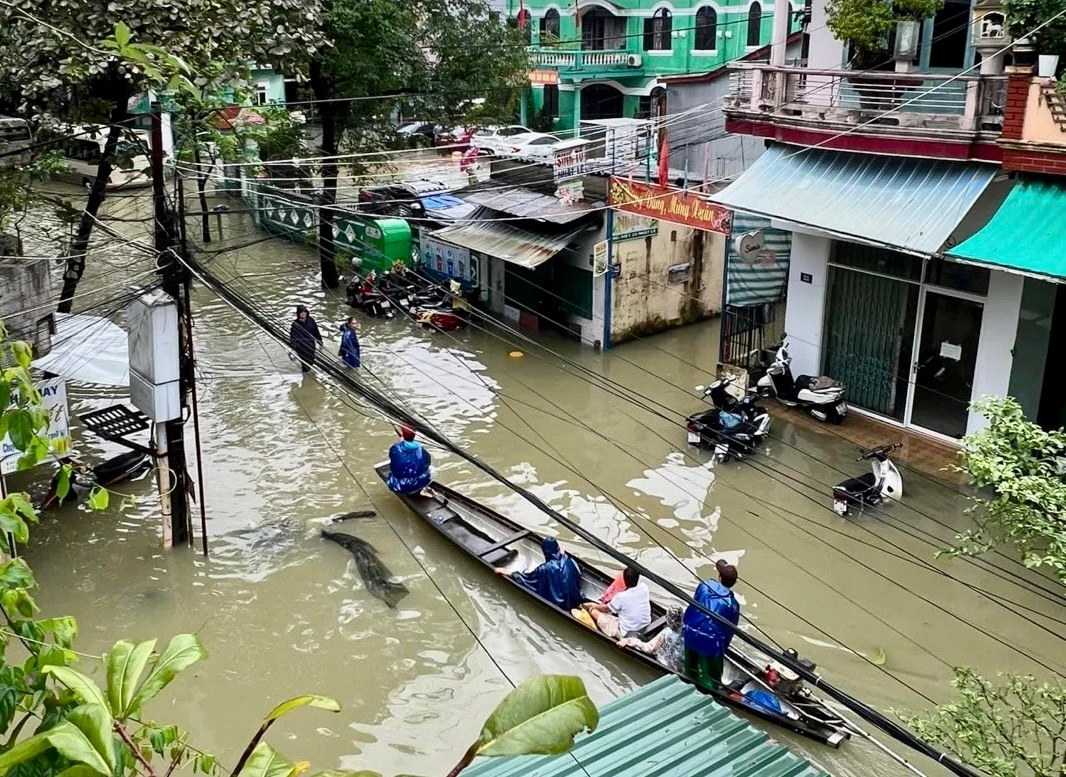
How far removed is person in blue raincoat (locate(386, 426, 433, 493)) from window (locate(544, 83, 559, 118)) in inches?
1157

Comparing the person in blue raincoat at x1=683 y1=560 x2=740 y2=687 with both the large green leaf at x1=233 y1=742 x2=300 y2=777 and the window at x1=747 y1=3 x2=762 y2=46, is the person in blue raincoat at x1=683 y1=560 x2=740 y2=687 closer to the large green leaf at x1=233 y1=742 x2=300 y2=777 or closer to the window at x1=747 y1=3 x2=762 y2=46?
the large green leaf at x1=233 y1=742 x2=300 y2=777

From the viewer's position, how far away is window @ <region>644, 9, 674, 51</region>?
37.1 m

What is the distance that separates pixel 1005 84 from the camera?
12703mm

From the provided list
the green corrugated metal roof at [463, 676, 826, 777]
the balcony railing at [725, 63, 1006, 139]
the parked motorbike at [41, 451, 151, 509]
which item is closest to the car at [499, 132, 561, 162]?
the balcony railing at [725, 63, 1006, 139]

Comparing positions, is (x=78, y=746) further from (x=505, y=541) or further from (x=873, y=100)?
(x=873, y=100)

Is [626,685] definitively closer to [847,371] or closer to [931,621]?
[931,621]

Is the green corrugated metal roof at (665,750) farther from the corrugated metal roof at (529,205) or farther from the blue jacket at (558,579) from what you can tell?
the corrugated metal roof at (529,205)

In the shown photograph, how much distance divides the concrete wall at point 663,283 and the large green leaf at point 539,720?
16.5m

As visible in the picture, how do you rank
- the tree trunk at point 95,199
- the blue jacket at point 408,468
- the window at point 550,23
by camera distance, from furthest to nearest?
the window at point 550,23 < the tree trunk at point 95,199 < the blue jacket at point 408,468

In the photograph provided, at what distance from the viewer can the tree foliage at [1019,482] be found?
5.52m

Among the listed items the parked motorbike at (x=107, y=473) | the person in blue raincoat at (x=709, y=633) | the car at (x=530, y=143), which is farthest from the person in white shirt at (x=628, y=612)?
the car at (x=530, y=143)

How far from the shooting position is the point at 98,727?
265 centimetres

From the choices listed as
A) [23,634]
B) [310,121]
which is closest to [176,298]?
[23,634]

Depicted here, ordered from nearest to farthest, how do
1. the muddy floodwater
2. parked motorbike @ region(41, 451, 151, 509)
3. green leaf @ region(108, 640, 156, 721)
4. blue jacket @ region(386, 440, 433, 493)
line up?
green leaf @ region(108, 640, 156, 721)
the muddy floodwater
blue jacket @ region(386, 440, 433, 493)
parked motorbike @ region(41, 451, 151, 509)
